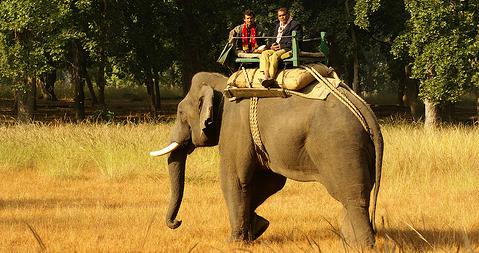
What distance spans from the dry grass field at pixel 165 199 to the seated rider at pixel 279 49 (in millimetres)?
1710

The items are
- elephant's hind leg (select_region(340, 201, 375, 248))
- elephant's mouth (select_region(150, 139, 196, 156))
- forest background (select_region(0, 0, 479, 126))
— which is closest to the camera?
elephant's hind leg (select_region(340, 201, 375, 248))

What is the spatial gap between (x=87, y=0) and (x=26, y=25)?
7.06 ft

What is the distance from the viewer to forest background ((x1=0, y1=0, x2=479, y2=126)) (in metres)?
22.7

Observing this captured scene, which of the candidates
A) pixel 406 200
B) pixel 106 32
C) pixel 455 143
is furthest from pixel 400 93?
pixel 406 200

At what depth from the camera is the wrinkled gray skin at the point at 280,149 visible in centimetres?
728

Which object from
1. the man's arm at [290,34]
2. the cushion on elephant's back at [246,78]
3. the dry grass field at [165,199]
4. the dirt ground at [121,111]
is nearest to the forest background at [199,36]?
the dirt ground at [121,111]

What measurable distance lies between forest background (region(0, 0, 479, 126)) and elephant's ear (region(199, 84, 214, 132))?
14909 millimetres

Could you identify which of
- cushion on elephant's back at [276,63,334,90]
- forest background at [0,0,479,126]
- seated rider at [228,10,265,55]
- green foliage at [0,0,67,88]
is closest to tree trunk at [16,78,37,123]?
forest background at [0,0,479,126]

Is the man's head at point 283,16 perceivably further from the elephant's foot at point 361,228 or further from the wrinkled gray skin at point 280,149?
the elephant's foot at point 361,228

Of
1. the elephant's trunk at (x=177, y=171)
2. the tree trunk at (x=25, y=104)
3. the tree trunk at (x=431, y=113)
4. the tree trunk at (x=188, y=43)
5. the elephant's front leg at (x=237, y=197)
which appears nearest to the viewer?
the elephant's front leg at (x=237, y=197)

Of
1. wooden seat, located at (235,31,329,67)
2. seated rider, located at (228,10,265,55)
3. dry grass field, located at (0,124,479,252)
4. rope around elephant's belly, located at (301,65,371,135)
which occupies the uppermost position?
seated rider, located at (228,10,265,55)

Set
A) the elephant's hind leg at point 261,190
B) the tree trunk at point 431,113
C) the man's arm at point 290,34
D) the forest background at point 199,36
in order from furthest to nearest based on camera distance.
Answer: the tree trunk at point 431,113 < the forest background at point 199,36 < the elephant's hind leg at point 261,190 < the man's arm at point 290,34

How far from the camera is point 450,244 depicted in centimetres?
777

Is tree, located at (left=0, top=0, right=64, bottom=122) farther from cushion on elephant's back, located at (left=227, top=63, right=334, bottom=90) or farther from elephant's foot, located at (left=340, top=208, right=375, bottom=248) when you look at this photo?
elephant's foot, located at (left=340, top=208, right=375, bottom=248)
